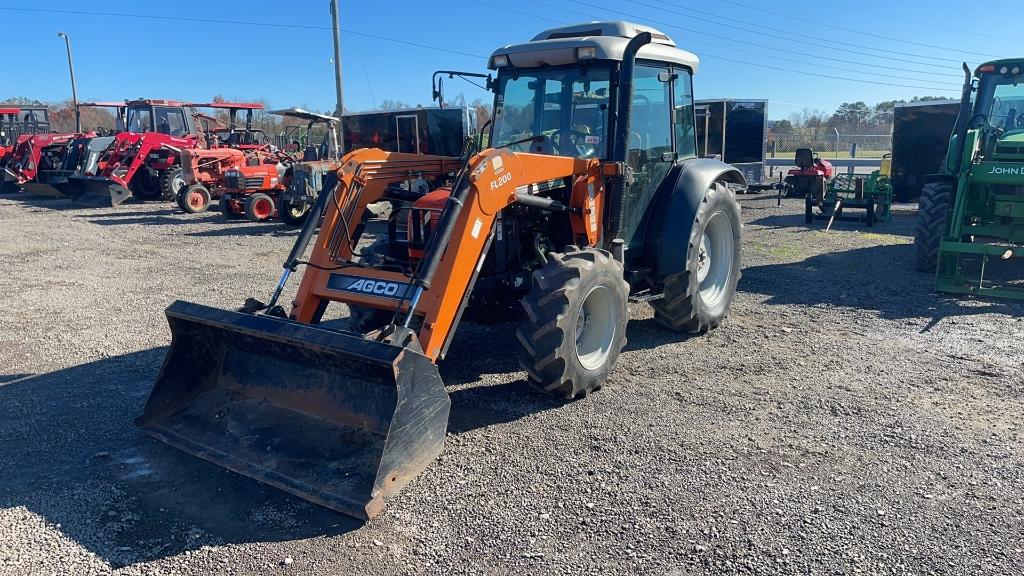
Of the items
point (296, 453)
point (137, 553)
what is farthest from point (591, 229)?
point (137, 553)

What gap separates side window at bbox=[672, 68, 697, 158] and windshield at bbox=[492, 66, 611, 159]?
101cm

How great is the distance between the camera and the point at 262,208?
15.8 metres

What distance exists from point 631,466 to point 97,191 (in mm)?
19769

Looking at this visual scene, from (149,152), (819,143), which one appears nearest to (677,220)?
(149,152)

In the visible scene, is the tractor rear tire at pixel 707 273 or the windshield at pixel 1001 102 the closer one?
the tractor rear tire at pixel 707 273

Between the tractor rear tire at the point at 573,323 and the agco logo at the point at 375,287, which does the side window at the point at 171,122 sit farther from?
the tractor rear tire at the point at 573,323

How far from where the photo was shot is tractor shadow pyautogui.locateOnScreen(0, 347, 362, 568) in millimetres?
3531

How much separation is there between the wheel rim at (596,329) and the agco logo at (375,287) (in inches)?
51.9

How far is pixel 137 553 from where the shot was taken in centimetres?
338

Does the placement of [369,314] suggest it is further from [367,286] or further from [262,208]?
[262,208]

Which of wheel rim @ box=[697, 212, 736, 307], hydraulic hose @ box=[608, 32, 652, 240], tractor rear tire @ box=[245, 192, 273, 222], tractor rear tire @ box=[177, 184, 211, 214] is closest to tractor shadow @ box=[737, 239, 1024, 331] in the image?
wheel rim @ box=[697, 212, 736, 307]

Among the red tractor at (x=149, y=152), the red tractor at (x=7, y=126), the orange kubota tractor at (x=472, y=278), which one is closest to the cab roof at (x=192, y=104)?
the red tractor at (x=149, y=152)

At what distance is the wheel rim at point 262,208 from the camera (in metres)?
15.6

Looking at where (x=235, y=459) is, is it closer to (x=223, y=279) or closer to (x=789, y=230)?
(x=223, y=279)
